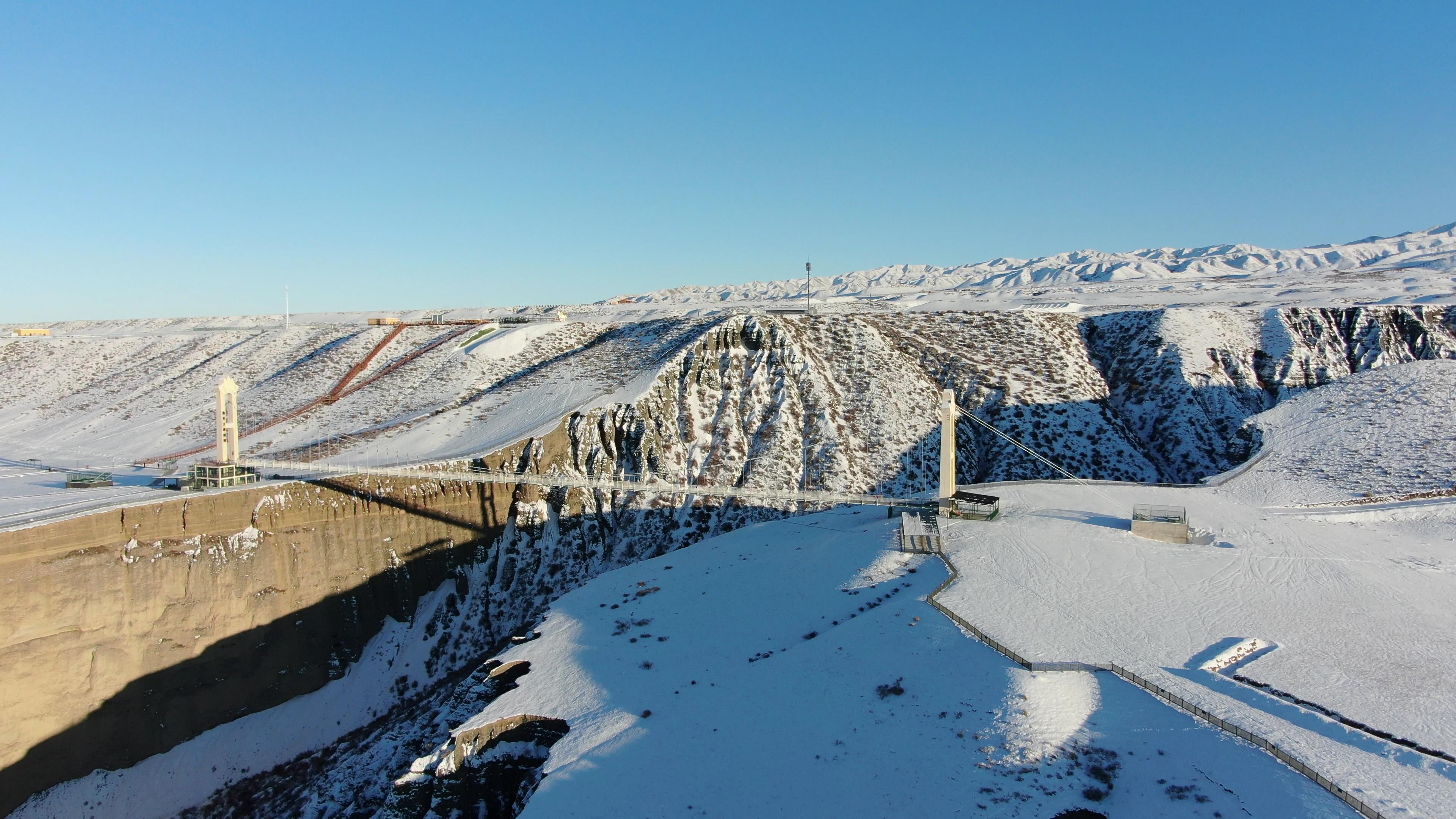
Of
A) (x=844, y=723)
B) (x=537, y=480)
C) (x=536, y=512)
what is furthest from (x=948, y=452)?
(x=536, y=512)

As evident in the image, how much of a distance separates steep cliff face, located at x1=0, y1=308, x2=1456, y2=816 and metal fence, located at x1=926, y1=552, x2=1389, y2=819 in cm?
1323

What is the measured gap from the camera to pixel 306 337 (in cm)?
7156

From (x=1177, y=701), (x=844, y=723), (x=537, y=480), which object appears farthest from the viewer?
(x=537, y=480)

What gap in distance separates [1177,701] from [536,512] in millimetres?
30268

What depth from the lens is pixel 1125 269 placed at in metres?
114

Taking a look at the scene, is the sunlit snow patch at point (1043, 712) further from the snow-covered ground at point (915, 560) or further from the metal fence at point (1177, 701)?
the metal fence at point (1177, 701)

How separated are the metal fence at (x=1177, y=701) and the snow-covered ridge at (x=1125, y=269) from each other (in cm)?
6880

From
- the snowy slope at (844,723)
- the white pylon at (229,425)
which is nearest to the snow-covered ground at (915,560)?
the snowy slope at (844,723)

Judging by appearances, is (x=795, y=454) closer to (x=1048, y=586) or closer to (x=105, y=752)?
(x=1048, y=586)

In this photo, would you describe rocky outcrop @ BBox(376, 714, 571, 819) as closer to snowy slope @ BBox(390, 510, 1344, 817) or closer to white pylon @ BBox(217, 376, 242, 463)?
snowy slope @ BBox(390, 510, 1344, 817)

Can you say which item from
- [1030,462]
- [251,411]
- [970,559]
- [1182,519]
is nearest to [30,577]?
[251,411]

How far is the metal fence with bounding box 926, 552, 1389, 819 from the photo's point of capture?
1291 cm

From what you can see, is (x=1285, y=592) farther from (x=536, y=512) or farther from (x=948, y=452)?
(x=536, y=512)

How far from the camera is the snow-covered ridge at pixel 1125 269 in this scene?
103438mm
